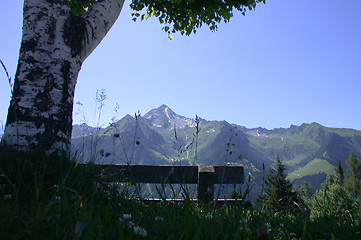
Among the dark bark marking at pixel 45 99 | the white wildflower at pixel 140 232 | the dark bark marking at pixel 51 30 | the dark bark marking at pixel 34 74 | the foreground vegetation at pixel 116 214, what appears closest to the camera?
the foreground vegetation at pixel 116 214

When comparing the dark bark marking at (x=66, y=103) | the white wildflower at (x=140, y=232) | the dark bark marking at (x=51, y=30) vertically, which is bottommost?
the white wildflower at (x=140, y=232)

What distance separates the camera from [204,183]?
16.8 ft

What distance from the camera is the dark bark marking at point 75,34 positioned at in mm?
4492

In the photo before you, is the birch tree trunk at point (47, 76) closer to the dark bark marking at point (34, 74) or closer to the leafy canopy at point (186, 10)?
the dark bark marking at point (34, 74)

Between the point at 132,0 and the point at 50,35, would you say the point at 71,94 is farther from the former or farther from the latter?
the point at 132,0

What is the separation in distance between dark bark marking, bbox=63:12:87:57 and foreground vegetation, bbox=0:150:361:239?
7.27ft

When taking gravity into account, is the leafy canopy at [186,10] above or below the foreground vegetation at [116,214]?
above

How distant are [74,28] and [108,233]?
13.4ft

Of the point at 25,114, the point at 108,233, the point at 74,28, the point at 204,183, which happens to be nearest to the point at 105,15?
the point at 74,28

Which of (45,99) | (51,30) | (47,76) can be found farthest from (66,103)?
(51,30)

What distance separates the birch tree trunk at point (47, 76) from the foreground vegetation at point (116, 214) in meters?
0.58

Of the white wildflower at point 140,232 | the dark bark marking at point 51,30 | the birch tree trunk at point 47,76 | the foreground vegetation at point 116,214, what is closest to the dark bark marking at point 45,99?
the birch tree trunk at point 47,76

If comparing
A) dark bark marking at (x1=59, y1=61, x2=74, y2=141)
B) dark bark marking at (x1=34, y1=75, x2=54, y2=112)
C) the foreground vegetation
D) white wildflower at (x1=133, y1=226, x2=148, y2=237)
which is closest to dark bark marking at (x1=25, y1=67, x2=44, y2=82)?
dark bark marking at (x1=34, y1=75, x2=54, y2=112)

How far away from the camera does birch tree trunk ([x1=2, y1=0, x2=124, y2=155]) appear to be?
12.4 feet
